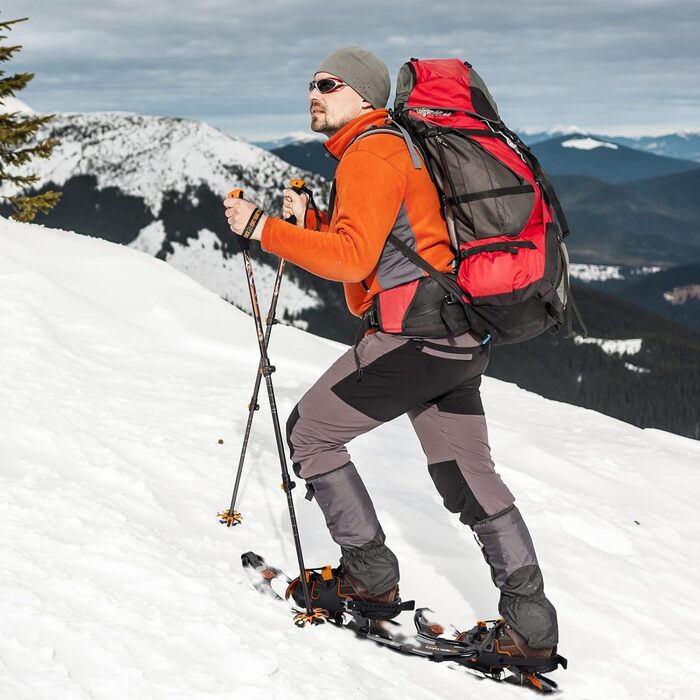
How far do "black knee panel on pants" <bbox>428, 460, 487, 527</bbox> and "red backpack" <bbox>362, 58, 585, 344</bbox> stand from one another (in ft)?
2.81

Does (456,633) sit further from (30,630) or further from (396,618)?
(30,630)

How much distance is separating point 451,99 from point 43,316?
6731 millimetres

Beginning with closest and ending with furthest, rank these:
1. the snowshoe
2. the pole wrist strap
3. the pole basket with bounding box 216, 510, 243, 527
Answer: the pole wrist strap, the snowshoe, the pole basket with bounding box 216, 510, 243, 527

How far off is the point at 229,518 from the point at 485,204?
313 cm

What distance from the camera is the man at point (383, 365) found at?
3678 mm

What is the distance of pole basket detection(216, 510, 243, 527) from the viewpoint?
5.45 meters

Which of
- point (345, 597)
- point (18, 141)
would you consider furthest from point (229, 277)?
point (345, 597)

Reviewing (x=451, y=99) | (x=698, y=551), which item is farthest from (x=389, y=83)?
(x=698, y=551)

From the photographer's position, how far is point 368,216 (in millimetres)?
3607

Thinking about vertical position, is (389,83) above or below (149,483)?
above

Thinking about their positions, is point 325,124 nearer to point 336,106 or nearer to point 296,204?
point 336,106

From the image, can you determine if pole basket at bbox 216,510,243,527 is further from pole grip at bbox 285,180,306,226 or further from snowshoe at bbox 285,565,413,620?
pole grip at bbox 285,180,306,226

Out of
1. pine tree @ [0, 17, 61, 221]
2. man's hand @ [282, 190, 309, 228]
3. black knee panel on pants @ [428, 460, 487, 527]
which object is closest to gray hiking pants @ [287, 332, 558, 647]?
black knee panel on pants @ [428, 460, 487, 527]

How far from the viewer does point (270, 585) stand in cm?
464
